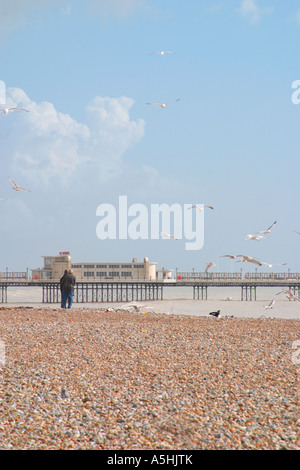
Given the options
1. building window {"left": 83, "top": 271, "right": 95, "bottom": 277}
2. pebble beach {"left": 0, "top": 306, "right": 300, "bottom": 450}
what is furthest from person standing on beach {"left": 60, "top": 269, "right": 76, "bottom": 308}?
building window {"left": 83, "top": 271, "right": 95, "bottom": 277}

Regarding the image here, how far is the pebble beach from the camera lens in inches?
255

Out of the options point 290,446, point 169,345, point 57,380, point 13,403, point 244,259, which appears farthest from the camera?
point 244,259

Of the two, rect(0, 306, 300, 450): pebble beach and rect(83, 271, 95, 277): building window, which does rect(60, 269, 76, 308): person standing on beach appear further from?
rect(83, 271, 95, 277): building window

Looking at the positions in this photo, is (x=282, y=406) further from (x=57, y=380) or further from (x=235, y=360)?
(x=57, y=380)

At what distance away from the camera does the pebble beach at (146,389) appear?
6488mm

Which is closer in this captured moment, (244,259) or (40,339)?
(40,339)

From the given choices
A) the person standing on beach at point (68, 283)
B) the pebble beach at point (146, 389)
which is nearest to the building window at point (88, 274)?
the person standing on beach at point (68, 283)

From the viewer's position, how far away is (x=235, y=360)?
10281mm

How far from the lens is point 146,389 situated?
324 inches

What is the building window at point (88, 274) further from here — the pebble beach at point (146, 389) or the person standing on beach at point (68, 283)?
the pebble beach at point (146, 389)

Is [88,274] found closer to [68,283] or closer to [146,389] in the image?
[68,283]

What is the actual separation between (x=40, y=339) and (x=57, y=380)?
11.2 ft
